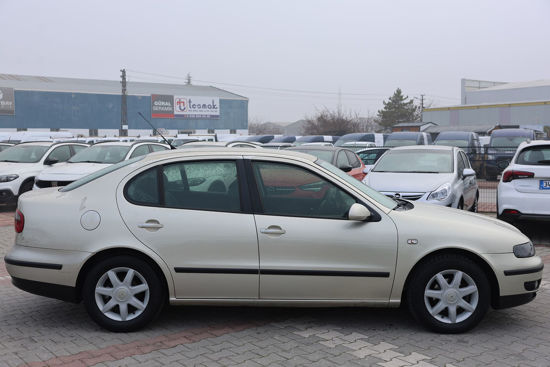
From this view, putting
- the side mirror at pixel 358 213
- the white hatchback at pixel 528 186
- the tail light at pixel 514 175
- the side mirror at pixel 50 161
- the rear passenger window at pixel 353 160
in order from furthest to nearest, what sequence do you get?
the side mirror at pixel 50 161, the rear passenger window at pixel 353 160, the tail light at pixel 514 175, the white hatchback at pixel 528 186, the side mirror at pixel 358 213

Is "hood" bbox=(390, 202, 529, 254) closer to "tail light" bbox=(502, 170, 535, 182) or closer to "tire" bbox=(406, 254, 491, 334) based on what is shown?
"tire" bbox=(406, 254, 491, 334)

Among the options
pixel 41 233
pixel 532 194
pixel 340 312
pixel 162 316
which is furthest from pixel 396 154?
pixel 41 233

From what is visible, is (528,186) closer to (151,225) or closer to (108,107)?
(151,225)

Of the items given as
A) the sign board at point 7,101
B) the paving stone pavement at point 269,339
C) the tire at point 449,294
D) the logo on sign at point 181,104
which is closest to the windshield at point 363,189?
the tire at point 449,294

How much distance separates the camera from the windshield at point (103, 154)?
42.7 feet

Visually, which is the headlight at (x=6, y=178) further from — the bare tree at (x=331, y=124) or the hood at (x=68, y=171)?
the bare tree at (x=331, y=124)

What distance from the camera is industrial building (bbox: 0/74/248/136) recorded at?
54781mm

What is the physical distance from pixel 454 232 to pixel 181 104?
2438 inches

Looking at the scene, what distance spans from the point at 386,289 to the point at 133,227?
2.09m

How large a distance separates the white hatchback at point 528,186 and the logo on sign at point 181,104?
58.2 m

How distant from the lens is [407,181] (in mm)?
9078

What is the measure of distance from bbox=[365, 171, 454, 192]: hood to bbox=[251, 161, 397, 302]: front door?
437 centimetres

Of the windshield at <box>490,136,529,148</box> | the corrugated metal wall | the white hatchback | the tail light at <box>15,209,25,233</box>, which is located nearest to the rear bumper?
the tail light at <box>15,209,25,233</box>

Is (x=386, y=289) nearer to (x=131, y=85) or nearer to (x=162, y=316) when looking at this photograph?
(x=162, y=316)
